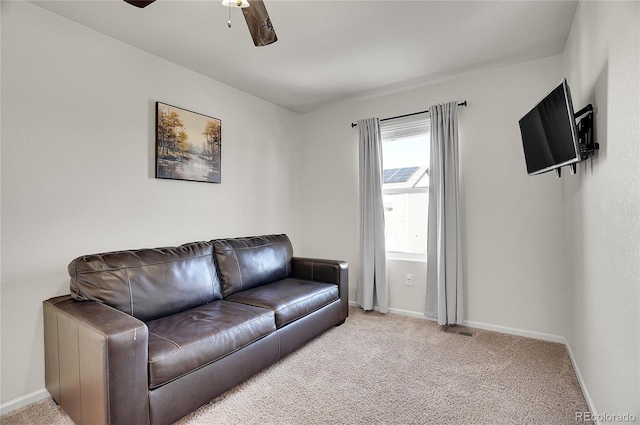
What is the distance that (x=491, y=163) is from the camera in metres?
3.17

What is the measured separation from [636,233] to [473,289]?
218 centimetres

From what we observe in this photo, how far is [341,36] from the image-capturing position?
2.55 m

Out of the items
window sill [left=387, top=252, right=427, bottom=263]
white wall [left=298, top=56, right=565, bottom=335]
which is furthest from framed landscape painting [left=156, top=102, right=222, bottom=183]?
window sill [left=387, top=252, right=427, bottom=263]

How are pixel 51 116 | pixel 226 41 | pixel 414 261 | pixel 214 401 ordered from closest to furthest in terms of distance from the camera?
pixel 214 401, pixel 51 116, pixel 226 41, pixel 414 261

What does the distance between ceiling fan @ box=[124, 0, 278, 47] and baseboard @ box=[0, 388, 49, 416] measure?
2.43 m

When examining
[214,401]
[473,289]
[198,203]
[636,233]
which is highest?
[198,203]

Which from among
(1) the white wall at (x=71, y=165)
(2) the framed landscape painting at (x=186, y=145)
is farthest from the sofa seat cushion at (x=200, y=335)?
(2) the framed landscape painting at (x=186, y=145)

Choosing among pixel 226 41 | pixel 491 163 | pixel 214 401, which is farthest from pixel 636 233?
pixel 226 41

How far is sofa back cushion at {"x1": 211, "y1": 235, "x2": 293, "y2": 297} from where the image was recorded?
113 inches

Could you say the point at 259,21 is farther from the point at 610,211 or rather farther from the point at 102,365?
the point at 610,211

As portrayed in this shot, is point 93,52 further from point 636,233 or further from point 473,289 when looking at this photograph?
point 473,289

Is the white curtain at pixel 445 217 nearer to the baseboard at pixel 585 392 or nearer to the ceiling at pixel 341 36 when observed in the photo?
the ceiling at pixel 341 36

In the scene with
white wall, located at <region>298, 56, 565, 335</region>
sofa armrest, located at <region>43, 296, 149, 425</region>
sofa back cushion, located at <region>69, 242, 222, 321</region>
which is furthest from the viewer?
white wall, located at <region>298, 56, 565, 335</region>

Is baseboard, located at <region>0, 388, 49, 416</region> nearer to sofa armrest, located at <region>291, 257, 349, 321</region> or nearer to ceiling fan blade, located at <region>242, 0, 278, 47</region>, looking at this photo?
sofa armrest, located at <region>291, 257, 349, 321</region>
